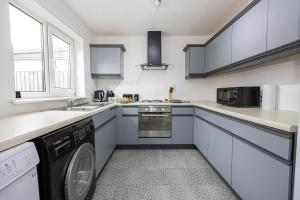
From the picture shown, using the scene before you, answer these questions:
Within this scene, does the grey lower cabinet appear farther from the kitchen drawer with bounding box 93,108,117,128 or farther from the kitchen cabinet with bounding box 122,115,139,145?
the kitchen cabinet with bounding box 122,115,139,145

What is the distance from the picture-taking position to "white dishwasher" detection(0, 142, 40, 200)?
57 cm

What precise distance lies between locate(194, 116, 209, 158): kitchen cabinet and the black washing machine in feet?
5.23

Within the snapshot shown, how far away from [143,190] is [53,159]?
3.77ft

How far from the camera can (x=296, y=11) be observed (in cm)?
108

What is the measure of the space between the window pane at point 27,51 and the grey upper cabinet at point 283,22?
2380 mm

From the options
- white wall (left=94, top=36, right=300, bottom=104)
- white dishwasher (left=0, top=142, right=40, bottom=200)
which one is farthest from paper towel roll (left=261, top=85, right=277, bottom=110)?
white dishwasher (left=0, top=142, right=40, bottom=200)

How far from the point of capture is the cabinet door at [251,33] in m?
1.39

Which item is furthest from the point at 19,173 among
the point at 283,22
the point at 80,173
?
the point at 283,22

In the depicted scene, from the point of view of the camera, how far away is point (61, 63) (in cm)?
242

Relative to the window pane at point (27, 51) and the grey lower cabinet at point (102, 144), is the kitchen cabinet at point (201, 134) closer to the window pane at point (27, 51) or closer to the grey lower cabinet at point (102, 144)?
the grey lower cabinet at point (102, 144)

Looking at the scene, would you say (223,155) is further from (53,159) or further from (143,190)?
(53,159)

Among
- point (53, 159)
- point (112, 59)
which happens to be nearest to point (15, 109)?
point (53, 159)

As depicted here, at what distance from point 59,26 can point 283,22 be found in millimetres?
2568

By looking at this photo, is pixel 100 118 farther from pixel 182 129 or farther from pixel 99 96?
pixel 182 129
